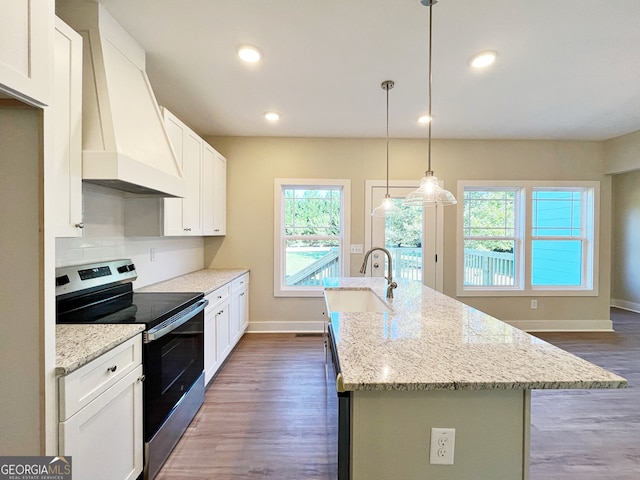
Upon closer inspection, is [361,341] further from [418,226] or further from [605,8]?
[418,226]

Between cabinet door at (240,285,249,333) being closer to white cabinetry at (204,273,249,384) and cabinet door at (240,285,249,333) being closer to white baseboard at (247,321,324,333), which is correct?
white cabinetry at (204,273,249,384)

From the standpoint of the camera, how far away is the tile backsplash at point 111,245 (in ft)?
5.88

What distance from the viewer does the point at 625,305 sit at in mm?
5188

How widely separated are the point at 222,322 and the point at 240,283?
734mm

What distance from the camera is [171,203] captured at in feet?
7.72

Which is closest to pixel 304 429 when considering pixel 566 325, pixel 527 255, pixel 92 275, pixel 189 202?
pixel 92 275

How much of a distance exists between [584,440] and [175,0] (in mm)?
3765

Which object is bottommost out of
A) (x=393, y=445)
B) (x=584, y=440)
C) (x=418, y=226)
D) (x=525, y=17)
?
(x=584, y=440)

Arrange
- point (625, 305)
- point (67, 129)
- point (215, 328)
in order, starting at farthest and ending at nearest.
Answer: point (625, 305) → point (215, 328) → point (67, 129)

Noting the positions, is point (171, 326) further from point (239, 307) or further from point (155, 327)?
point (239, 307)

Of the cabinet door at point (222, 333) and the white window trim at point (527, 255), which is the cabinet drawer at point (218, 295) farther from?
the white window trim at point (527, 255)

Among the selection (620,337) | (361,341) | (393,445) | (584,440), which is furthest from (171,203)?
(620,337)

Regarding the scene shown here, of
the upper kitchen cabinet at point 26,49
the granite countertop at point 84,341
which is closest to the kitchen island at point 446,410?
the granite countertop at point 84,341

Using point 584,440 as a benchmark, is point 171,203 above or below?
above
